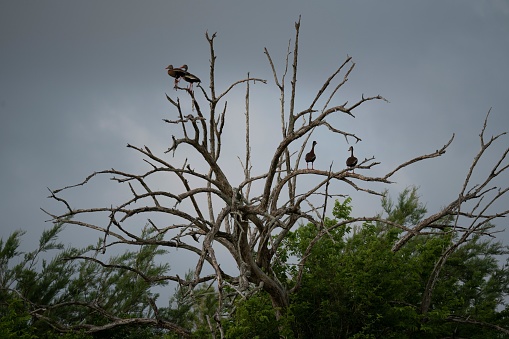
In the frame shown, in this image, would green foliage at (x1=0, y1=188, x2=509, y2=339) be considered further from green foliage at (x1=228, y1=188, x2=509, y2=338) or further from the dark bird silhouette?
the dark bird silhouette

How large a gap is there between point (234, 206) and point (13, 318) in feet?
11.0

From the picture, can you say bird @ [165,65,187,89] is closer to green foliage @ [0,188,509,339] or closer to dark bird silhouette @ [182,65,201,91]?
dark bird silhouette @ [182,65,201,91]

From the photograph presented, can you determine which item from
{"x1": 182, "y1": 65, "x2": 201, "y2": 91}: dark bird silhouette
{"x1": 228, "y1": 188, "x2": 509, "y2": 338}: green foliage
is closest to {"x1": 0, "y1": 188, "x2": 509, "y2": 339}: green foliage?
{"x1": 228, "y1": 188, "x2": 509, "y2": 338}: green foliage

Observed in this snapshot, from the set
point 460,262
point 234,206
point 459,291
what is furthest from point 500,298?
point 234,206

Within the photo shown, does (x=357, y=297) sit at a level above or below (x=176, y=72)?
below

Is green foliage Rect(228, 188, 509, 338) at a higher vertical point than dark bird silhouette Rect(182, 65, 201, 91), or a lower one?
lower

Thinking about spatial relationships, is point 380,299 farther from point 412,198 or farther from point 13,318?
point 412,198

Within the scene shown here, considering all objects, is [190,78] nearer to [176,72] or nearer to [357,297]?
[176,72]

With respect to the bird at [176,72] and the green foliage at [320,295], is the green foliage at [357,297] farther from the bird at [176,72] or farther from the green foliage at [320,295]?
the bird at [176,72]

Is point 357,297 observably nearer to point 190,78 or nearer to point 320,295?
point 320,295

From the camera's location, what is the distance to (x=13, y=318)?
7902 millimetres

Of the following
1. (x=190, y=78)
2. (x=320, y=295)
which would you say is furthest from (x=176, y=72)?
(x=320, y=295)

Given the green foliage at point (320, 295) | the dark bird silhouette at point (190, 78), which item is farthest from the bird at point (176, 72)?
the green foliage at point (320, 295)

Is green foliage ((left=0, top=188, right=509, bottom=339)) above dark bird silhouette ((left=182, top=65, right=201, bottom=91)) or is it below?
below
